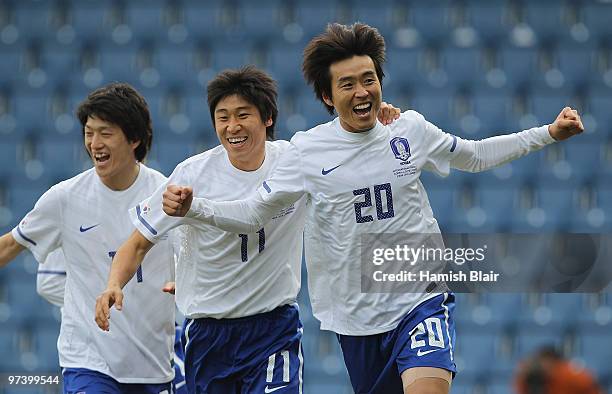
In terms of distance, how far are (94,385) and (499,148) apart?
2112 millimetres

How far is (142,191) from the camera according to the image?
5.37 m

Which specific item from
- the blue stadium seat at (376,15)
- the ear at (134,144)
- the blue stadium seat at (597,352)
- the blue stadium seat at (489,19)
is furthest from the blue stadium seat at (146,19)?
the ear at (134,144)

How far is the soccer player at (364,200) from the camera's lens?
478 cm

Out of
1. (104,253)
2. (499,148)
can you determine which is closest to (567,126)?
(499,148)

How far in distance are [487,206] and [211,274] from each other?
6.19 meters

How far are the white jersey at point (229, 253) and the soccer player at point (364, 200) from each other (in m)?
0.07

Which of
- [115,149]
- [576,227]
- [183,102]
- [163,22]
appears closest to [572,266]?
[115,149]

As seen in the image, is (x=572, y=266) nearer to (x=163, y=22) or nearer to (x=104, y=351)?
(x=104, y=351)

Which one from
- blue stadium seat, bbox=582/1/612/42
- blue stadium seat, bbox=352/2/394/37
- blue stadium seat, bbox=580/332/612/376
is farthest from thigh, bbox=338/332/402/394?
blue stadium seat, bbox=582/1/612/42

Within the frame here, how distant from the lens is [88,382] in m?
5.15

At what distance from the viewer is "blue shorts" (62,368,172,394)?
5.13 m

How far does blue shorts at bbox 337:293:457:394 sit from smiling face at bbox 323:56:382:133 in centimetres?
83

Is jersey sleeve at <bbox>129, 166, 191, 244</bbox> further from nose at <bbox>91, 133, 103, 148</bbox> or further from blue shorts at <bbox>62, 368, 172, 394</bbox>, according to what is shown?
blue shorts at <bbox>62, 368, 172, 394</bbox>

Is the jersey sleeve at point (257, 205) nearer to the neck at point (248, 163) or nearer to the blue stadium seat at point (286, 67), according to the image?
the neck at point (248, 163)
